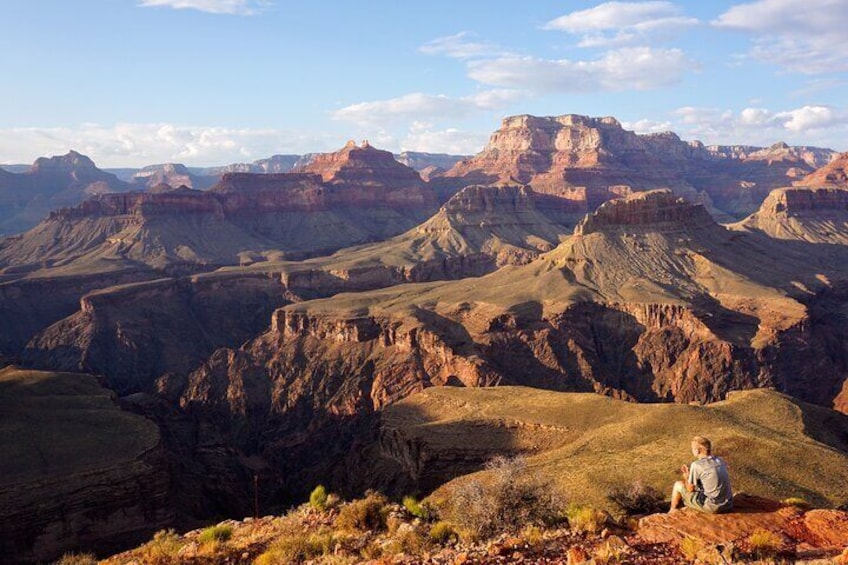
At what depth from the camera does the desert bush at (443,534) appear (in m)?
22.6

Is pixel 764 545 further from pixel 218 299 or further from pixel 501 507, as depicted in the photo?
pixel 218 299

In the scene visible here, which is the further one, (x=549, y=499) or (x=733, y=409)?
(x=733, y=409)

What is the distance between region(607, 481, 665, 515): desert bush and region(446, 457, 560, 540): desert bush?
15.4ft

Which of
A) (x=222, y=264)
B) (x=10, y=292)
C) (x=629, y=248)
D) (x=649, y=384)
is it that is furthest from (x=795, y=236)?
(x=10, y=292)

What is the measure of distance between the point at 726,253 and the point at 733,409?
274 feet

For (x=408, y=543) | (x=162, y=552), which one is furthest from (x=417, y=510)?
(x=162, y=552)

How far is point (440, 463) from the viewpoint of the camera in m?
52.0

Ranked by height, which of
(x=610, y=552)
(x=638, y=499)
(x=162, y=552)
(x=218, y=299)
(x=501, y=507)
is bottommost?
(x=218, y=299)

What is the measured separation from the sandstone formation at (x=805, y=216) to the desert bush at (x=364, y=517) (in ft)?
568

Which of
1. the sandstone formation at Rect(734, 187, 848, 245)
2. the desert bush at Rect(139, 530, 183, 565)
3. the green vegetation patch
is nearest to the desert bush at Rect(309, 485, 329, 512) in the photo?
the desert bush at Rect(139, 530, 183, 565)

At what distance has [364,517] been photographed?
86.8ft

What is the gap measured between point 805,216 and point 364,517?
191922mm

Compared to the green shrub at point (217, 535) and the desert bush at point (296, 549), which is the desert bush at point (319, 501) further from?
the desert bush at point (296, 549)

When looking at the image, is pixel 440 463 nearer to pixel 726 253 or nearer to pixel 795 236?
pixel 726 253
